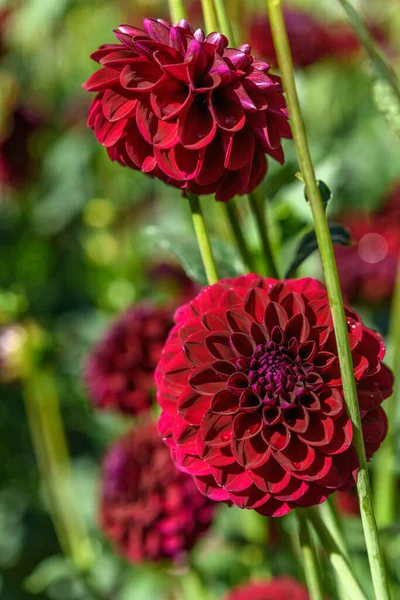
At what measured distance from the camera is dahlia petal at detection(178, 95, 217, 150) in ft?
1.07

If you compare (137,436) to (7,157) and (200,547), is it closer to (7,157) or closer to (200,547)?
(200,547)

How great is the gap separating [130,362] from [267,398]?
41 centimetres

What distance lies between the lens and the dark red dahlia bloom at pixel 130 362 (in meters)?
0.73

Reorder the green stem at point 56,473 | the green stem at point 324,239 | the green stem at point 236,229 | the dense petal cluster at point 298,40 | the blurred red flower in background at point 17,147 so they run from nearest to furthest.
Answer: the green stem at point 324,239
the green stem at point 236,229
the green stem at point 56,473
the dense petal cluster at point 298,40
the blurred red flower in background at point 17,147

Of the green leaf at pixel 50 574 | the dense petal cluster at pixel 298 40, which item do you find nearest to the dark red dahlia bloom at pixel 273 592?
the green leaf at pixel 50 574

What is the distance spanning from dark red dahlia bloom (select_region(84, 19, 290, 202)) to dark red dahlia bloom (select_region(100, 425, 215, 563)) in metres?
0.40

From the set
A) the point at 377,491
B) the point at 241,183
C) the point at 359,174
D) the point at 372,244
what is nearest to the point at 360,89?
the point at 359,174

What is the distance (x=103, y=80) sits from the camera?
13.3 inches

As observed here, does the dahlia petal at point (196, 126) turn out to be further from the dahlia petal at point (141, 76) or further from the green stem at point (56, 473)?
the green stem at point (56, 473)

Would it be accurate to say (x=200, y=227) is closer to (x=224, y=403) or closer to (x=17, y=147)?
(x=224, y=403)

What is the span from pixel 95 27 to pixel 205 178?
171 centimetres

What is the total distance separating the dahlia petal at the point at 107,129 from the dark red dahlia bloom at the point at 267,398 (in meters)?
0.09

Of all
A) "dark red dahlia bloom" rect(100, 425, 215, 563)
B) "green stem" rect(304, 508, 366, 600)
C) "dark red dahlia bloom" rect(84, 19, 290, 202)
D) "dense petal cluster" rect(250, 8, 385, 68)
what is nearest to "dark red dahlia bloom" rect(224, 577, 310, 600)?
"dark red dahlia bloom" rect(100, 425, 215, 563)

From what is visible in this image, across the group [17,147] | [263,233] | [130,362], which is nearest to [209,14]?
[263,233]
